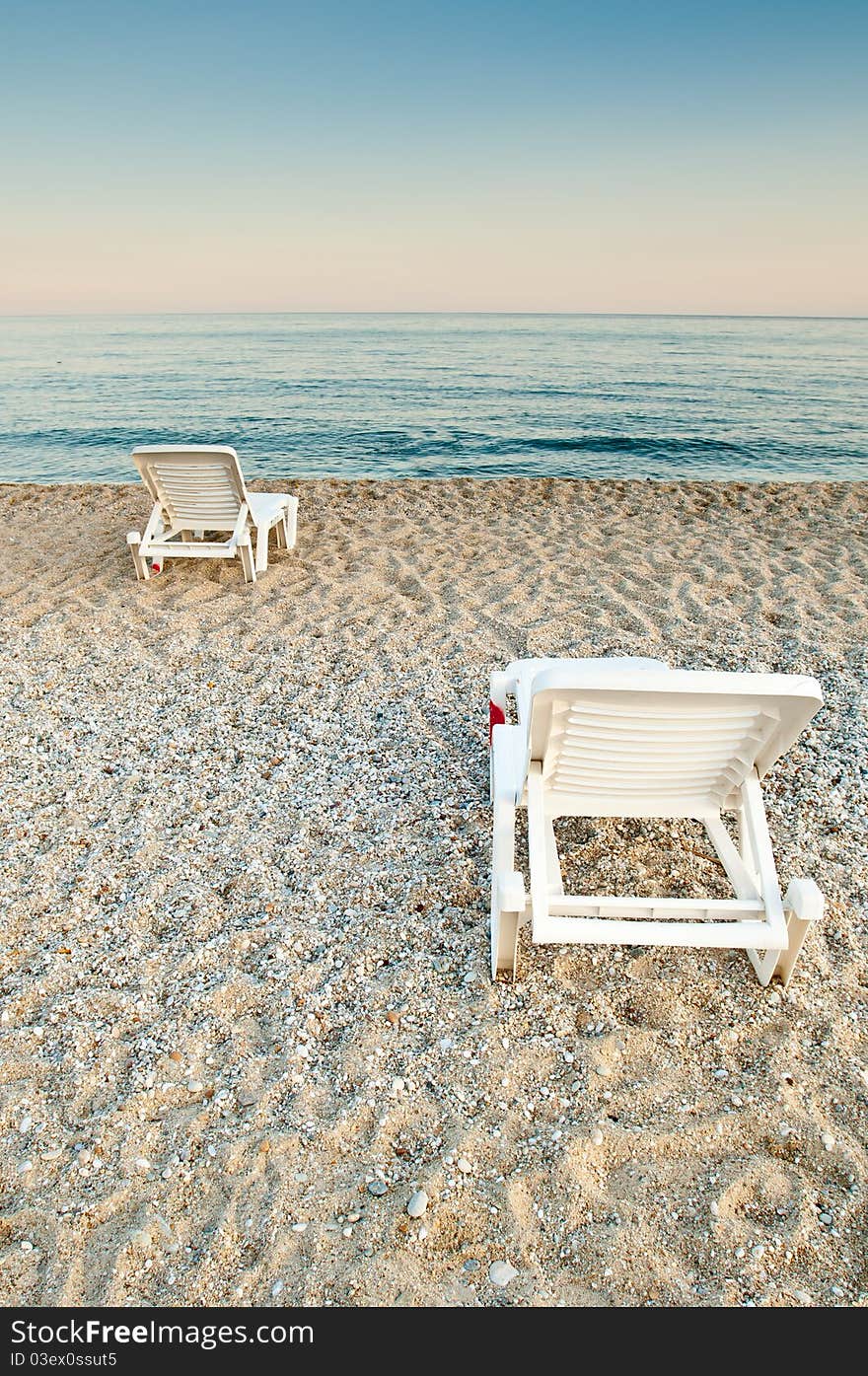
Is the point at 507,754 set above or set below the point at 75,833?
above

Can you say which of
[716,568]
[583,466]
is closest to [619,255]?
[583,466]

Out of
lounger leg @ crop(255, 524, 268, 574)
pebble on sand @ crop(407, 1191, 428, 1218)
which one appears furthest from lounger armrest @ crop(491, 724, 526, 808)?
lounger leg @ crop(255, 524, 268, 574)

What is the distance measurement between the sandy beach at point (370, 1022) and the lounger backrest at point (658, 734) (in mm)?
673

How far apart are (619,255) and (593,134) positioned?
10153mm

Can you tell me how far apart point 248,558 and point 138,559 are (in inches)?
42.6

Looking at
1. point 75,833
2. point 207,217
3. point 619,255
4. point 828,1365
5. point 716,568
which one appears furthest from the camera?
point 207,217

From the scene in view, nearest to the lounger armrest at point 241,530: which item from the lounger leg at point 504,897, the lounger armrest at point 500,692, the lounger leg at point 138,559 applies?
the lounger leg at point 138,559

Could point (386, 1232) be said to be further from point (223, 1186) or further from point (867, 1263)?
point (867, 1263)

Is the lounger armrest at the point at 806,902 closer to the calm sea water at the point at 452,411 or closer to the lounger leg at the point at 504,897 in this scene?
the lounger leg at the point at 504,897

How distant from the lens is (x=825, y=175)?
30312 millimetres

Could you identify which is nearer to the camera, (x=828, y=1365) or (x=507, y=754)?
(x=828, y=1365)

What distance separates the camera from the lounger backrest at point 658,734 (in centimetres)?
224

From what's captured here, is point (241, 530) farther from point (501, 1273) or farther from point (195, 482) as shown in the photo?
point (501, 1273)

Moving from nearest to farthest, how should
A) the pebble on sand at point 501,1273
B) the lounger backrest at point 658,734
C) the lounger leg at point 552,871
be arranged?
the pebble on sand at point 501,1273 < the lounger backrest at point 658,734 < the lounger leg at point 552,871
